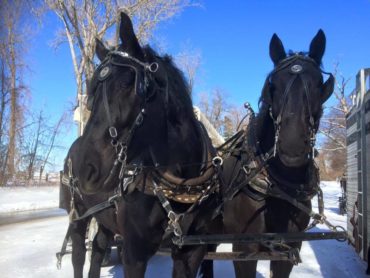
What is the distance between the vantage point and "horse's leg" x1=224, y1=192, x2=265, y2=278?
10.5 feet

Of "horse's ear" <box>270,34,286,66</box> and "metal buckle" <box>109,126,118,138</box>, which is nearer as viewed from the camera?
"metal buckle" <box>109,126,118,138</box>

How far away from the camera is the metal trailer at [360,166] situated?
646 centimetres

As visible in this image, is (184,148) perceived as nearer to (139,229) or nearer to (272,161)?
(139,229)

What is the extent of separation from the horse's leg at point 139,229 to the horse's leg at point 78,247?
2.27 meters

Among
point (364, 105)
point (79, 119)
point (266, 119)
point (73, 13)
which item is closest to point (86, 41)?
point (73, 13)

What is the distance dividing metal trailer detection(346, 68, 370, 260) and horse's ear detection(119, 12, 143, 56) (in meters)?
4.84

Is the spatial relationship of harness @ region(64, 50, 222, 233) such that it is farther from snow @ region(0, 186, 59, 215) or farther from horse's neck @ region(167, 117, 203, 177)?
snow @ region(0, 186, 59, 215)

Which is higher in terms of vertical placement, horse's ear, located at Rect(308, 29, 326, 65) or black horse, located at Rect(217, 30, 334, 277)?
horse's ear, located at Rect(308, 29, 326, 65)

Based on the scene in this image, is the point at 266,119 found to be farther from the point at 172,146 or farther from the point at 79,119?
the point at 79,119

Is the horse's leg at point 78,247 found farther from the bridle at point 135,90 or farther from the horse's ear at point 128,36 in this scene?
the horse's ear at point 128,36

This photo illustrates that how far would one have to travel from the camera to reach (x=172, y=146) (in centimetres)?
278

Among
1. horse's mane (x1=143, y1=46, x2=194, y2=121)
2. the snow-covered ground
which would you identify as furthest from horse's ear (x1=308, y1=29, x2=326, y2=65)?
the snow-covered ground

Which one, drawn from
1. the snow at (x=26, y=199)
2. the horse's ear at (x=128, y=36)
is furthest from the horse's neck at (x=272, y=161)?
the snow at (x=26, y=199)

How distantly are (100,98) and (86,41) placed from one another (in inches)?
578
